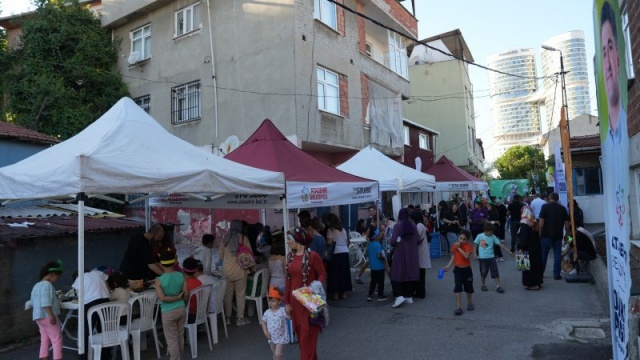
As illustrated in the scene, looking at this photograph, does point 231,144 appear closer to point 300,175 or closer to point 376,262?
point 300,175

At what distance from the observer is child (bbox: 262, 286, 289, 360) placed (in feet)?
15.3

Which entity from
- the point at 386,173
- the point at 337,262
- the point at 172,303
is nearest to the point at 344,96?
the point at 386,173

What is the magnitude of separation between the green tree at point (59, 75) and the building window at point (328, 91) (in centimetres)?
855

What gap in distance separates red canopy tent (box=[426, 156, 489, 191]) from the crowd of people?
477cm

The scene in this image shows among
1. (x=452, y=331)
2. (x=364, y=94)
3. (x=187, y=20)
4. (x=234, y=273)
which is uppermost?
(x=187, y=20)

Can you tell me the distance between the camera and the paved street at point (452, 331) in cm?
548

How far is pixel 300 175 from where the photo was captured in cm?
715

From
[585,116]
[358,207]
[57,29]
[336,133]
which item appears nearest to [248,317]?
[336,133]

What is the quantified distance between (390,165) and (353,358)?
24.5ft

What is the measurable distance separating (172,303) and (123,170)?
1631 mm

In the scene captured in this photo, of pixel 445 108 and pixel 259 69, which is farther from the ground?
pixel 445 108

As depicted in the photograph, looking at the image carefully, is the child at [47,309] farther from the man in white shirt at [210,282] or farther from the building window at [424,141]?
the building window at [424,141]

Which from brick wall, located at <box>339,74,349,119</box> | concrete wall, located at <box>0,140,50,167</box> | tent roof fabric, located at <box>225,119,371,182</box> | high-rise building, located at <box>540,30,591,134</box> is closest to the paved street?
tent roof fabric, located at <box>225,119,371,182</box>

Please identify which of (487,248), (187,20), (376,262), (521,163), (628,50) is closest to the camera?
(628,50)
